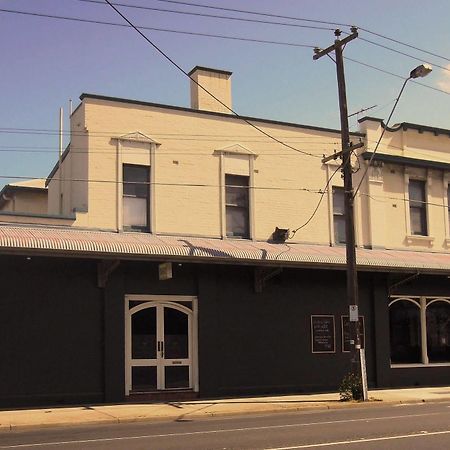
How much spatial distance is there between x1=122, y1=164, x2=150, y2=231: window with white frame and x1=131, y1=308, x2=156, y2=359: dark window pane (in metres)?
2.56

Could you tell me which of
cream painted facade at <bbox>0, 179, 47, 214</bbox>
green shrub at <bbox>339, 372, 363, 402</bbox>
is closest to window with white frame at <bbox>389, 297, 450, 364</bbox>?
green shrub at <bbox>339, 372, 363, 402</bbox>

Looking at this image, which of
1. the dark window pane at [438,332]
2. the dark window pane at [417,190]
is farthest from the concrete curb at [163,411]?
the dark window pane at [417,190]

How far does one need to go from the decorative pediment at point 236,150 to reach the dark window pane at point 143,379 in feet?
22.3

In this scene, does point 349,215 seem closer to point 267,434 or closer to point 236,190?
point 236,190

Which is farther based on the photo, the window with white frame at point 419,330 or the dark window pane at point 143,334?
the window with white frame at point 419,330

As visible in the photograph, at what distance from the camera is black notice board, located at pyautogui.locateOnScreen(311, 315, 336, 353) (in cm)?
2116

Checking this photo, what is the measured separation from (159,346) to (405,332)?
8552 mm

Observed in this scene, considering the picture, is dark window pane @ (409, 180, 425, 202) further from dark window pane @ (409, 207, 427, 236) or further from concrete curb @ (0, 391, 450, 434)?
Result: concrete curb @ (0, 391, 450, 434)

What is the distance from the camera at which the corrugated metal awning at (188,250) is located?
651 inches

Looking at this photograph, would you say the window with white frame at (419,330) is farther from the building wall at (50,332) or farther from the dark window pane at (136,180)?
the building wall at (50,332)

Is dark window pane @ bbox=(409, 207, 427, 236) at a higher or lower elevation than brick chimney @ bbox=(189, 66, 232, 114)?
lower

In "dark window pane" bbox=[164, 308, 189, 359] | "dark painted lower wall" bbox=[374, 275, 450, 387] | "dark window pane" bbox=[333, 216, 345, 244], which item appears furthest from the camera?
"dark window pane" bbox=[333, 216, 345, 244]

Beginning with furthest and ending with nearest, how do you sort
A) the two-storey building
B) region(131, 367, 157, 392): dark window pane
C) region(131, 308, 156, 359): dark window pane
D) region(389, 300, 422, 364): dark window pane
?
region(389, 300, 422, 364): dark window pane < region(131, 308, 156, 359): dark window pane < region(131, 367, 157, 392): dark window pane < the two-storey building

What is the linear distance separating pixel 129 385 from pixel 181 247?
3.77 metres
